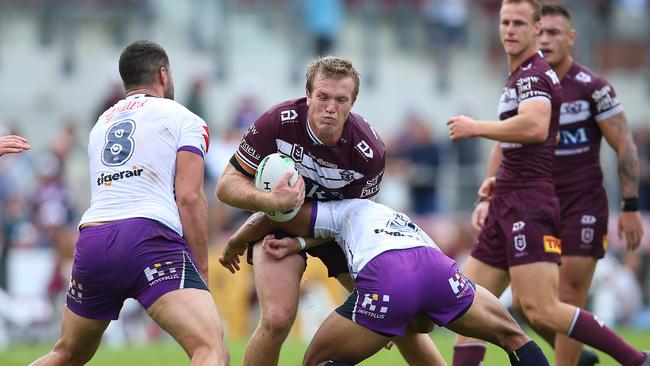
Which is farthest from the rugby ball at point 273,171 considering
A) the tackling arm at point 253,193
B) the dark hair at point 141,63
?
the dark hair at point 141,63

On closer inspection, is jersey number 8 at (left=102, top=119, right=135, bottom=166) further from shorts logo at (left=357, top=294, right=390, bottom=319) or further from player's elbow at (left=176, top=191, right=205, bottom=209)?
shorts logo at (left=357, top=294, right=390, bottom=319)

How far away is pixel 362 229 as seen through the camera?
23.5 feet

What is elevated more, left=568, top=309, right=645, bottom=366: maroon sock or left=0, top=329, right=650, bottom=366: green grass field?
left=568, top=309, right=645, bottom=366: maroon sock

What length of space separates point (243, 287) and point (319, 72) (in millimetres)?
9078

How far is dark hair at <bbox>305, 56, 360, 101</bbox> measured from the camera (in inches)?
284

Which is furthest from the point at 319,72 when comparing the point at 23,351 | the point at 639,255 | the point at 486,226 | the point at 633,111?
the point at 633,111

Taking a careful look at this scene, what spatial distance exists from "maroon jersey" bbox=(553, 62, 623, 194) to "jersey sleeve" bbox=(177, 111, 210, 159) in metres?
3.26

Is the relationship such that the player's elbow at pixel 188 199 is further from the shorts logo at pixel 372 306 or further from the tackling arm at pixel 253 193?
the shorts logo at pixel 372 306

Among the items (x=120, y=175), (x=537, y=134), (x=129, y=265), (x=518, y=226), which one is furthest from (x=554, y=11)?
(x=129, y=265)

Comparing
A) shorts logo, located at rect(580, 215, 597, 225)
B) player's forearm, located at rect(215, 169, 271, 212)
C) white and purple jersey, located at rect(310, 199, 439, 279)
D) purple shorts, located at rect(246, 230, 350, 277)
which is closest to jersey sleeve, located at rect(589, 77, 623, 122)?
shorts logo, located at rect(580, 215, 597, 225)

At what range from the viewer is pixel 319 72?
23.8 ft

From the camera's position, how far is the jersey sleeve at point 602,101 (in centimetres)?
910

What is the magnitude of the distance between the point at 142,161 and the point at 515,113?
294 cm

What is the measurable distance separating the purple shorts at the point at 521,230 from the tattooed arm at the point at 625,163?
2.87 feet
